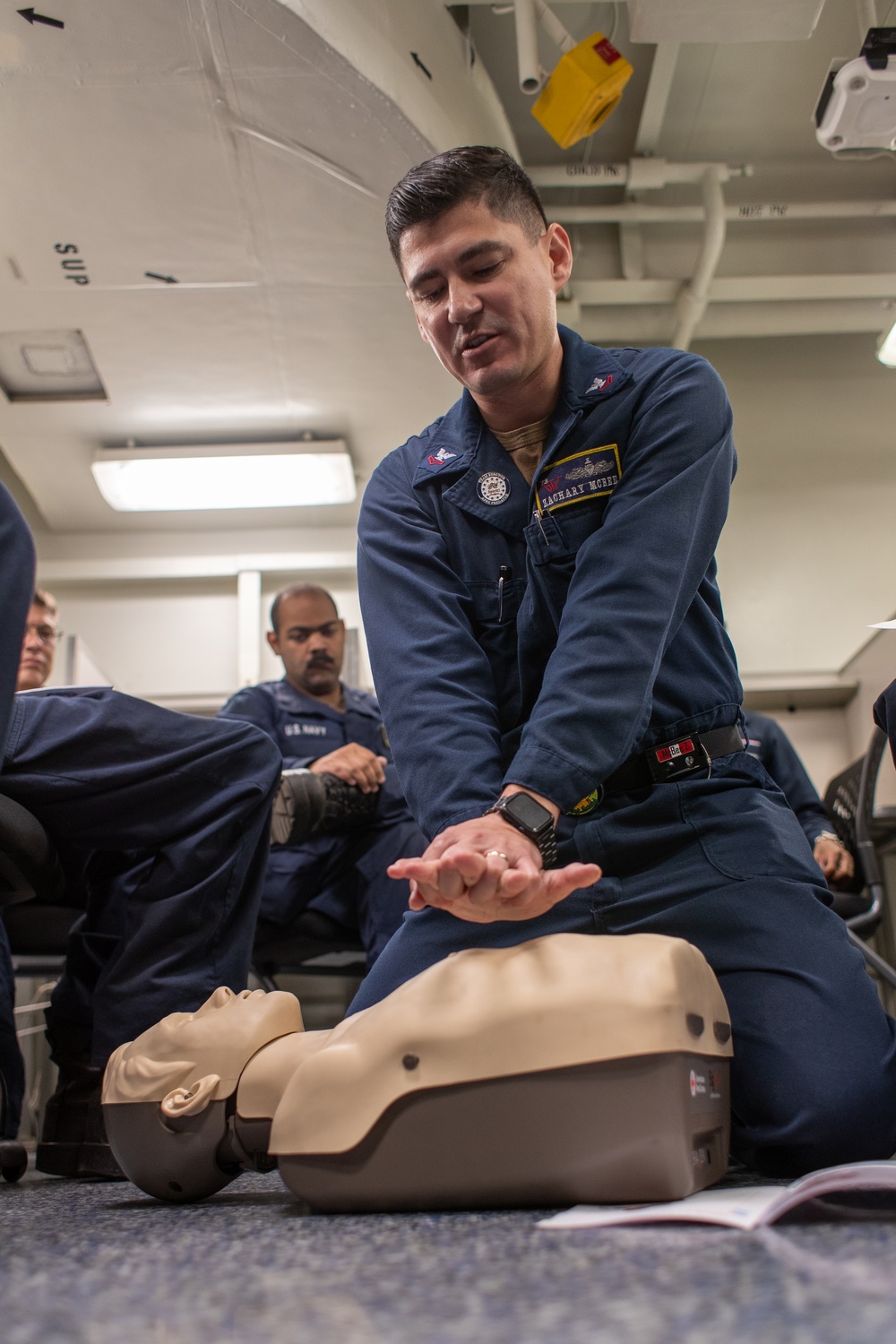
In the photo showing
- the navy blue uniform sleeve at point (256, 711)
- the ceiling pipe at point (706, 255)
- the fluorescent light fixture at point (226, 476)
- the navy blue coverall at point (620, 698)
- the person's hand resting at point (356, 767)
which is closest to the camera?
the navy blue coverall at point (620, 698)

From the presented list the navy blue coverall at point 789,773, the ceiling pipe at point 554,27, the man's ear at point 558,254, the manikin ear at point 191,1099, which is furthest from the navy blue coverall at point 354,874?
the ceiling pipe at point 554,27

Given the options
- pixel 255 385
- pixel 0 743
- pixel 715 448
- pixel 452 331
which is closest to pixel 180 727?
pixel 0 743

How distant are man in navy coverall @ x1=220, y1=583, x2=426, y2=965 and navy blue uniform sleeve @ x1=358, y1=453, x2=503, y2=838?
83 cm

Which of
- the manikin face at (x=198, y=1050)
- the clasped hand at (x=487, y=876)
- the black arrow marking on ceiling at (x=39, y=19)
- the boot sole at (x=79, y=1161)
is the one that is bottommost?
the boot sole at (x=79, y=1161)

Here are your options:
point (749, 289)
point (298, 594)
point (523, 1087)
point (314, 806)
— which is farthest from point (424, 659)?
point (749, 289)

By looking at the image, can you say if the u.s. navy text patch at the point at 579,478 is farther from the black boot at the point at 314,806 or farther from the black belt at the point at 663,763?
the black boot at the point at 314,806

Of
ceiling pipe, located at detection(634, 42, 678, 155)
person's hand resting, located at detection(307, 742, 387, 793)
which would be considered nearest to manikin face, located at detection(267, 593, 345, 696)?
person's hand resting, located at detection(307, 742, 387, 793)

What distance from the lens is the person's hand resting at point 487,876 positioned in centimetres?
81

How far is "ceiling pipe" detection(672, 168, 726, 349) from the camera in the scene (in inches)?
133

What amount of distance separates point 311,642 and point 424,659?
5.87 ft

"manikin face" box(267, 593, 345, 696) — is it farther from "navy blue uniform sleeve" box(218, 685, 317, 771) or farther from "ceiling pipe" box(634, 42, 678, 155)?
"ceiling pipe" box(634, 42, 678, 155)

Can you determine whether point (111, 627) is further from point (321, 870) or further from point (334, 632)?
point (321, 870)

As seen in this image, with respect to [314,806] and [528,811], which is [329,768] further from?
[528,811]

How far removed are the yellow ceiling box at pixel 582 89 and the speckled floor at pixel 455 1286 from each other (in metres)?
2.83
